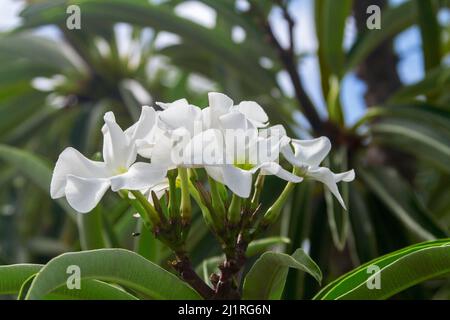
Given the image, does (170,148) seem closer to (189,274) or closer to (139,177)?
(139,177)

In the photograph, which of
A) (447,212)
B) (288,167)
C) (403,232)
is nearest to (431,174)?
(447,212)

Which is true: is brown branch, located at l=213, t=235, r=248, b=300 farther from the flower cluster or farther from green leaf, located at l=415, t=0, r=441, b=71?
green leaf, located at l=415, t=0, r=441, b=71

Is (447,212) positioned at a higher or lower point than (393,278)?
higher

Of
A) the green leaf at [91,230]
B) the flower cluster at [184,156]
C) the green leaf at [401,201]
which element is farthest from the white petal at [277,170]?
the green leaf at [401,201]

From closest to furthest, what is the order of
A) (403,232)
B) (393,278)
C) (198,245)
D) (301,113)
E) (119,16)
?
1. (393,278)
2. (198,245)
3. (403,232)
4. (119,16)
5. (301,113)

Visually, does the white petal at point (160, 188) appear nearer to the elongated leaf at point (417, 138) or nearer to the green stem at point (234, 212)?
the green stem at point (234, 212)

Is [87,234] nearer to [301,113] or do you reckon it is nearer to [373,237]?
[373,237]

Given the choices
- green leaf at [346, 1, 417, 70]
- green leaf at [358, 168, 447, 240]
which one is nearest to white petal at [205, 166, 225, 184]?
green leaf at [358, 168, 447, 240]
